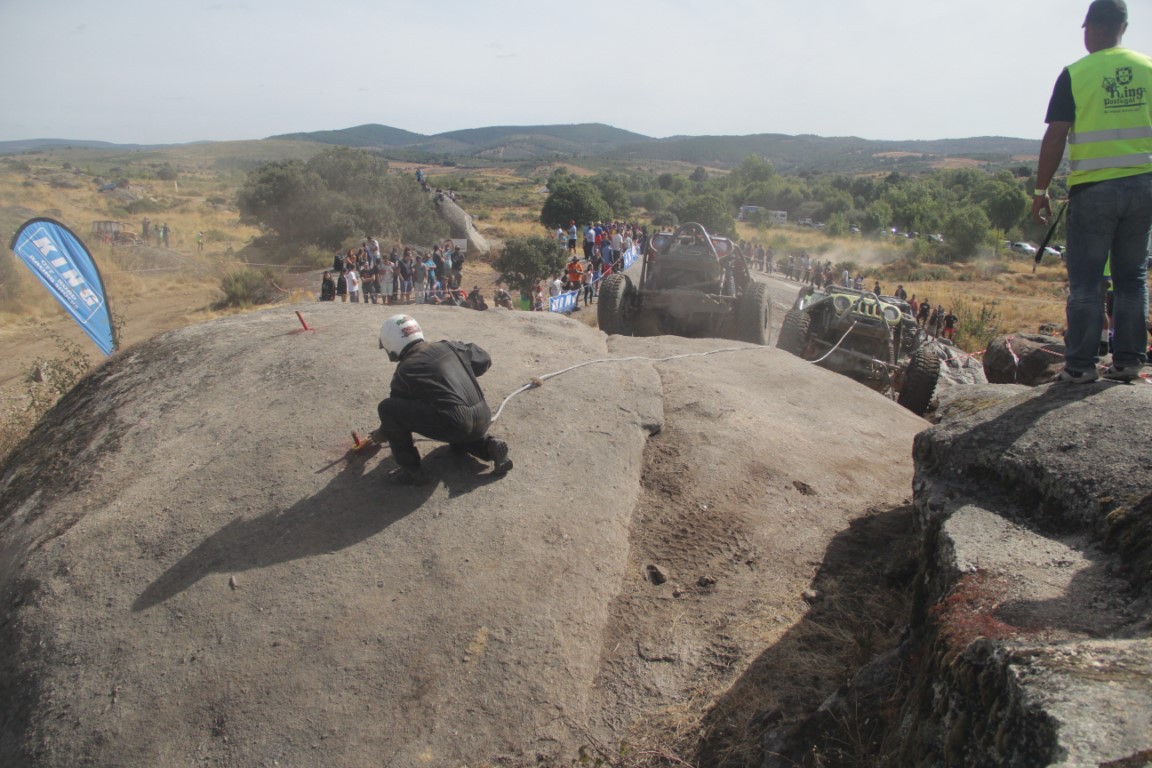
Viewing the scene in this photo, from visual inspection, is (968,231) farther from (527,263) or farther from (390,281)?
(390,281)

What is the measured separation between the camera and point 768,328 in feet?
40.1

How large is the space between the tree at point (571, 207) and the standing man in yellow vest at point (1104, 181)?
49.7 meters

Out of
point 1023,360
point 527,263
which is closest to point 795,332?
point 1023,360

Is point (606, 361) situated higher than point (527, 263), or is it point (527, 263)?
point (606, 361)

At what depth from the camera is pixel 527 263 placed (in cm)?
2614

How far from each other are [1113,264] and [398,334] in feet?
14.2

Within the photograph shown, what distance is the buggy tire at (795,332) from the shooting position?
10.7 metres

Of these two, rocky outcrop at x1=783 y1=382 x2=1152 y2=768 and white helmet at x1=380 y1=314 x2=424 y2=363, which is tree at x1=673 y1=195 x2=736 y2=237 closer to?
white helmet at x1=380 y1=314 x2=424 y2=363

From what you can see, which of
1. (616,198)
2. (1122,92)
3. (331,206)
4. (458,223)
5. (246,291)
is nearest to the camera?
(1122,92)

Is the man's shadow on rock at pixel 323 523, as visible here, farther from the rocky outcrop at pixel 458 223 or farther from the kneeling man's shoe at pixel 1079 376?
the rocky outcrop at pixel 458 223

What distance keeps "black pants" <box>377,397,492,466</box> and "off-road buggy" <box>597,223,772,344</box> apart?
275 inches

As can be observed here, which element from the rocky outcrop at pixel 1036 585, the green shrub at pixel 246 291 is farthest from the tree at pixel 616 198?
the rocky outcrop at pixel 1036 585

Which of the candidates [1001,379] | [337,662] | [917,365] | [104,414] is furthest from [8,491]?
[1001,379]

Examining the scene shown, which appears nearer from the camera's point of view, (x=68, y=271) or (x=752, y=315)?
(x=68, y=271)
